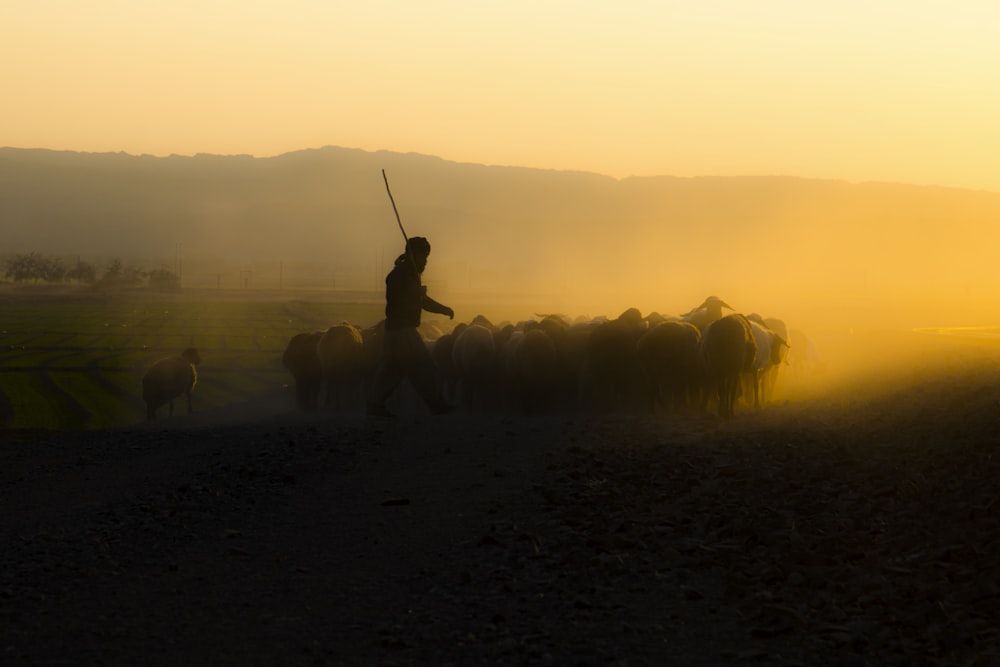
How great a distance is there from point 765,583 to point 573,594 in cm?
144

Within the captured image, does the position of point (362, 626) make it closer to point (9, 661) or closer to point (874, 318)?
point (9, 661)

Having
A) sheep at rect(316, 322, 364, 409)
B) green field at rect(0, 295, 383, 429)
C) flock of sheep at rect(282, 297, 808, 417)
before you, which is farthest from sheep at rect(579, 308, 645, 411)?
green field at rect(0, 295, 383, 429)

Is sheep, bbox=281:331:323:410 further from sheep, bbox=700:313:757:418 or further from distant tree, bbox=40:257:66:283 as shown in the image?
distant tree, bbox=40:257:66:283

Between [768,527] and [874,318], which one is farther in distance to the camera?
[874,318]

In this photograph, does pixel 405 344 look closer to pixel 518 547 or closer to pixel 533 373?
pixel 533 373

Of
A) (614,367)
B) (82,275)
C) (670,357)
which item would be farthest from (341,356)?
(82,275)

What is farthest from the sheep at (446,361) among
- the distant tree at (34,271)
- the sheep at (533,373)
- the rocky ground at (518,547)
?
the distant tree at (34,271)

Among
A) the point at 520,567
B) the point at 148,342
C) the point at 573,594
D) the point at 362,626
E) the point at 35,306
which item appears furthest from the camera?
the point at 35,306

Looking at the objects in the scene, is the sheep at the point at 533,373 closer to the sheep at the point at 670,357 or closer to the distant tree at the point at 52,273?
the sheep at the point at 670,357

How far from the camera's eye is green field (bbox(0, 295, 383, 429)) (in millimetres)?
48312

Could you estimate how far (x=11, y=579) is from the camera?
9.34 meters

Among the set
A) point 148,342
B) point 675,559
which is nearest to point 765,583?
point 675,559

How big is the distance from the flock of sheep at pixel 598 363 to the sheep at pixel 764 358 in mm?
30

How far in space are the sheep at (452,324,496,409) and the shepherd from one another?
14.6 ft
